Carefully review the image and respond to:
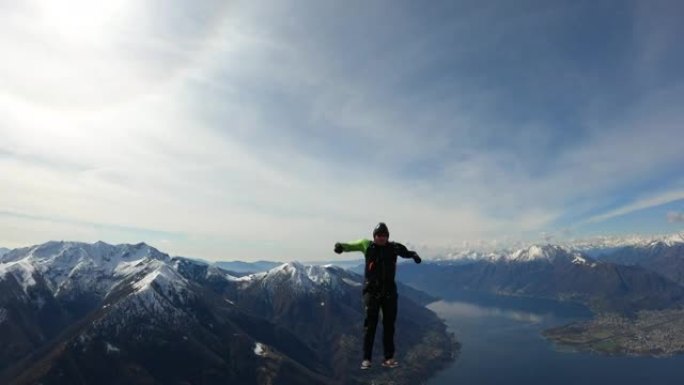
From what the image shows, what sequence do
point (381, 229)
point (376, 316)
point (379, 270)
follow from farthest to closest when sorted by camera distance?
point (376, 316), point (379, 270), point (381, 229)

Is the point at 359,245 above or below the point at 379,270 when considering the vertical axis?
above

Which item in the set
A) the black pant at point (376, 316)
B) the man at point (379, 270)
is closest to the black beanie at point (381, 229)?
the man at point (379, 270)

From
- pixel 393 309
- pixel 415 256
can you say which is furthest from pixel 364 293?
pixel 415 256

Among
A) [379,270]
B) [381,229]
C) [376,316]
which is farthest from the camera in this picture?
[376,316]

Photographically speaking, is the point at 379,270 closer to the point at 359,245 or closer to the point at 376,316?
the point at 359,245

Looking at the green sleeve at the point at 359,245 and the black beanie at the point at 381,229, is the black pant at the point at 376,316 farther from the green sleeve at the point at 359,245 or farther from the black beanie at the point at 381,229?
the black beanie at the point at 381,229

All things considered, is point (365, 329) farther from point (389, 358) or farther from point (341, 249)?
point (341, 249)

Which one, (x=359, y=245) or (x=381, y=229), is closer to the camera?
(x=381, y=229)

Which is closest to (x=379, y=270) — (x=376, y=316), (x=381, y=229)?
(x=381, y=229)

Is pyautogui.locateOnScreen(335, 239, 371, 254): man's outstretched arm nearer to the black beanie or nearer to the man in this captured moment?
the man
